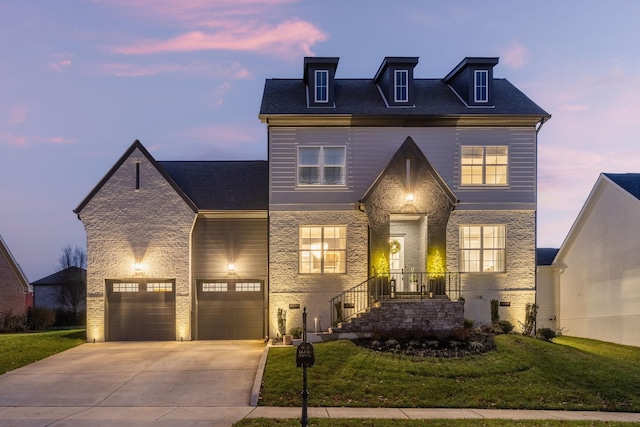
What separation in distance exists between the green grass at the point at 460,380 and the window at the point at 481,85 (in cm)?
1008

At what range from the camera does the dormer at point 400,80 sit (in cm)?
2322

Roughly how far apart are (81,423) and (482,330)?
1386cm

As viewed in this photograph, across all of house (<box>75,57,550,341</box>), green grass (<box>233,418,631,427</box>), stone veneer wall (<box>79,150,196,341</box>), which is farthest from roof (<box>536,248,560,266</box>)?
green grass (<box>233,418,631,427</box>)

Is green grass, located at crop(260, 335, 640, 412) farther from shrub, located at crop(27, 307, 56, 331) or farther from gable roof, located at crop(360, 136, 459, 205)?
shrub, located at crop(27, 307, 56, 331)

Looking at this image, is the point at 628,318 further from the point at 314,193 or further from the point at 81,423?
the point at 81,423

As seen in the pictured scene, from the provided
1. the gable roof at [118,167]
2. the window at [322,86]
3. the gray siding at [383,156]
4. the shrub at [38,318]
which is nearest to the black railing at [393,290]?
the gray siding at [383,156]

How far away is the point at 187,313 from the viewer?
22578 mm

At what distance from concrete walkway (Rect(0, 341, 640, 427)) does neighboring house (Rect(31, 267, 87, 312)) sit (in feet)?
122

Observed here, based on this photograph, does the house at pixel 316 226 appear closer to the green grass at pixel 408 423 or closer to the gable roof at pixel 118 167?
the gable roof at pixel 118 167

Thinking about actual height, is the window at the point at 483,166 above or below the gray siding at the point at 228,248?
above

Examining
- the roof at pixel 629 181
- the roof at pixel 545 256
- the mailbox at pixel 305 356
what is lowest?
the mailbox at pixel 305 356

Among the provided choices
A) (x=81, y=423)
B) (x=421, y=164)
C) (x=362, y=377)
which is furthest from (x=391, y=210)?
(x=81, y=423)

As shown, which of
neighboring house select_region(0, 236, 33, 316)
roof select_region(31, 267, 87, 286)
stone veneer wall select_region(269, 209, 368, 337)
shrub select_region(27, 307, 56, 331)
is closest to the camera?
stone veneer wall select_region(269, 209, 368, 337)

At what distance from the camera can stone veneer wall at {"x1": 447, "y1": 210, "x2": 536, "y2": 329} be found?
878 inches
